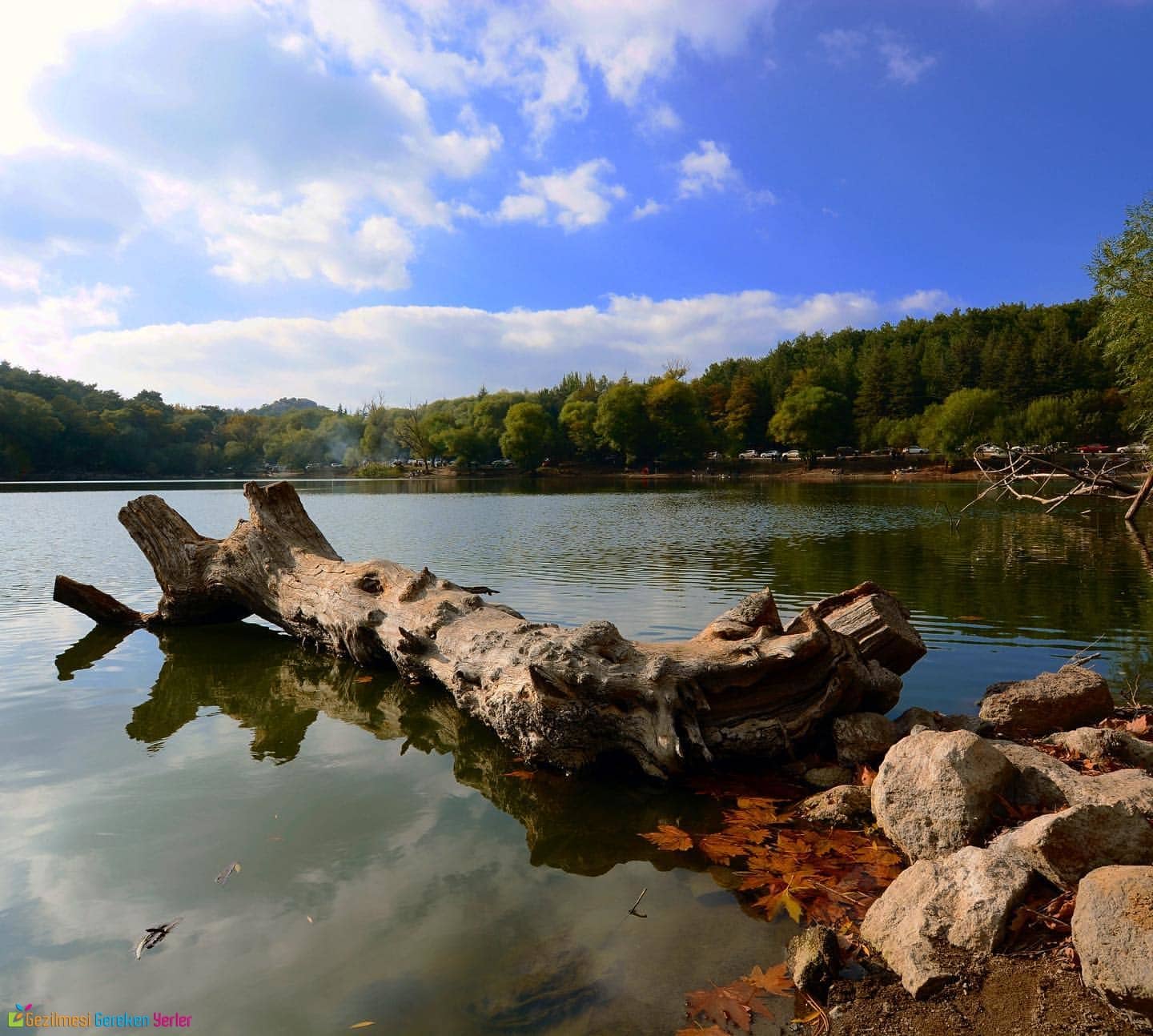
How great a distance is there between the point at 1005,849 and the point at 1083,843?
1.13 ft

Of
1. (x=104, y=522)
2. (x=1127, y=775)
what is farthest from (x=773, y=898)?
(x=104, y=522)

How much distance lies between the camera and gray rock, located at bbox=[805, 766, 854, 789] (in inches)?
232

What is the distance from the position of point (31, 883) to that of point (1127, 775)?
6.70 m

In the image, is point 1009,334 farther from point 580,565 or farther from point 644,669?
point 644,669

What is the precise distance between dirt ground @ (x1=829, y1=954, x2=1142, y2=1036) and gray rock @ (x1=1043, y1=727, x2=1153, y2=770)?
2816 mm

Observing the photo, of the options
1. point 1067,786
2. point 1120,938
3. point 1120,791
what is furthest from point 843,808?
point 1120,938

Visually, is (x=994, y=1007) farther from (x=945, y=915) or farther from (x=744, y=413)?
(x=744, y=413)

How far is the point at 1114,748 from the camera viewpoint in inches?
216

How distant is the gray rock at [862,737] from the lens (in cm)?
604

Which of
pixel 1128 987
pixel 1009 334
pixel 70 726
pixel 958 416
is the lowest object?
pixel 70 726

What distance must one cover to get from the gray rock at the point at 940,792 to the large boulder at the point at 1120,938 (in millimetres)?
1192

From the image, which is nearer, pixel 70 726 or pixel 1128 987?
pixel 1128 987

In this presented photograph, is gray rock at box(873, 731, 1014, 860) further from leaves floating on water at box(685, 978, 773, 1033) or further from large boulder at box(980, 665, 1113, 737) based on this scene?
large boulder at box(980, 665, 1113, 737)

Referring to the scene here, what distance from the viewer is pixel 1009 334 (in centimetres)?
11562
